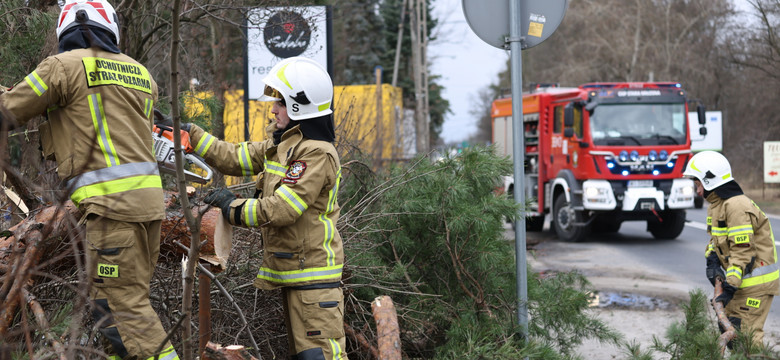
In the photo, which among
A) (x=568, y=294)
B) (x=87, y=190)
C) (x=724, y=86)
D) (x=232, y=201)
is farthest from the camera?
(x=724, y=86)

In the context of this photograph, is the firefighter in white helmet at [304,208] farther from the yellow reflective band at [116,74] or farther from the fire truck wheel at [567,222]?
the fire truck wheel at [567,222]

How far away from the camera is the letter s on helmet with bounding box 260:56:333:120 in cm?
358

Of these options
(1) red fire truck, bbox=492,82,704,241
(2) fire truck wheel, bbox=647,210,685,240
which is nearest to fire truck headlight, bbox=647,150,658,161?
(1) red fire truck, bbox=492,82,704,241

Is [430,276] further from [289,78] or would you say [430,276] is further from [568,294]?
[289,78]

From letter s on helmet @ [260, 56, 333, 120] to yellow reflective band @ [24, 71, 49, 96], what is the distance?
956 mm

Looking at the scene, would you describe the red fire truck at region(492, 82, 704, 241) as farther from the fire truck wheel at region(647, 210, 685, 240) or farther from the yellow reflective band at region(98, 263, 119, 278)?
the yellow reflective band at region(98, 263, 119, 278)

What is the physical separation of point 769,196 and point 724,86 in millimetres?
14984

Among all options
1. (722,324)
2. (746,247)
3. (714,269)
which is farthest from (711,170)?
(722,324)

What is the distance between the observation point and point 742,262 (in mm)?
5148

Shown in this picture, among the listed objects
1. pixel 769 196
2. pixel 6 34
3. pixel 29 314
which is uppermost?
pixel 6 34

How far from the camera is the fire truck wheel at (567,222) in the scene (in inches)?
540

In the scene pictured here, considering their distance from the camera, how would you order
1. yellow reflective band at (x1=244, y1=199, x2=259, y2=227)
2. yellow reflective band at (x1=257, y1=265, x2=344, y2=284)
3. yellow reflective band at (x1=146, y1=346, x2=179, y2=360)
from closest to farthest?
yellow reflective band at (x1=146, y1=346, x2=179, y2=360)
yellow reflective band at (x1=244, y1=199, x2=259, y2=227)
yellow reflective band at (x1=257, y1=265, x2=344, y2=284)

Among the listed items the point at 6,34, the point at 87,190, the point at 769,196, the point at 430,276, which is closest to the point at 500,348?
the point at 430,276

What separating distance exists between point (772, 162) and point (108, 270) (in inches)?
925
